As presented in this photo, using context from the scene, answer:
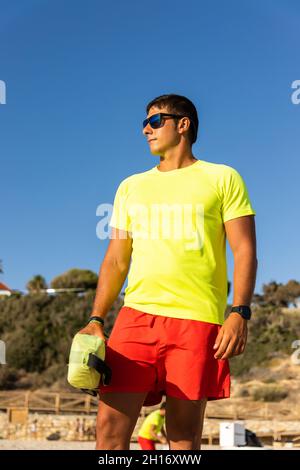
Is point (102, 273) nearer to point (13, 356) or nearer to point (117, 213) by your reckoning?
point (117, 213)

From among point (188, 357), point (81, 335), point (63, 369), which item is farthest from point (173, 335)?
point (63, 369)

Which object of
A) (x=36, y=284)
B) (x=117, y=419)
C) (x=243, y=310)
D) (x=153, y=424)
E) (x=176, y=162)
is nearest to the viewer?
(x=117, y=419)

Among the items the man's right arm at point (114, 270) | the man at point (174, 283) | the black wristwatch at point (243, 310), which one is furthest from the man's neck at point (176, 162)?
the black wristwatch at point (243, 310)

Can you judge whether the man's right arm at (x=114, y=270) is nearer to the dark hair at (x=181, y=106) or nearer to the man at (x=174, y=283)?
the man at (x=174, y=283)

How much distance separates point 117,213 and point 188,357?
85 cm

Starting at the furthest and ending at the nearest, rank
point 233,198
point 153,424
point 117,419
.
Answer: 1. point 153,424
2. point 233,198
3. point 117,419

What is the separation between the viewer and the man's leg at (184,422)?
3211 mm

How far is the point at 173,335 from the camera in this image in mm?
3262

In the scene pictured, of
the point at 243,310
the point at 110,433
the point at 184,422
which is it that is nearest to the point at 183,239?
the point at 243,310

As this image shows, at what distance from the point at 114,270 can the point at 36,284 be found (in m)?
57.7

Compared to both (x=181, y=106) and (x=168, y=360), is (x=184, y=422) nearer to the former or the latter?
(x=168, y=360)

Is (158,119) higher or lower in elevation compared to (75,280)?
lower

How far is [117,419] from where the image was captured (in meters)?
3.18

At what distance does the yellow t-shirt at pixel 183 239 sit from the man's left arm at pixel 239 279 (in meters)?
0.05
